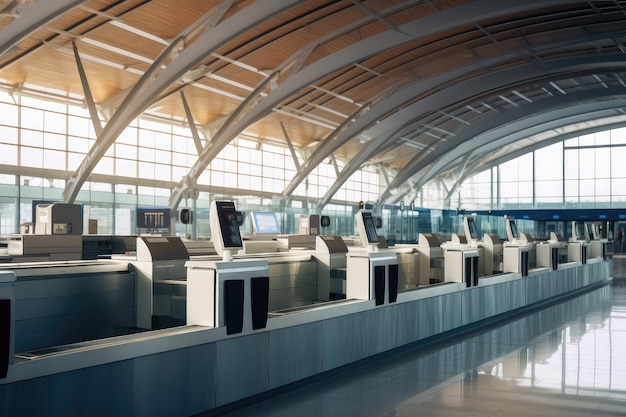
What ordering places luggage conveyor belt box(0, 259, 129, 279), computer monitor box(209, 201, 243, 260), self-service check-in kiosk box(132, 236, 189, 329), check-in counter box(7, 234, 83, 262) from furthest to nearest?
check-in counter box(7, 234, 83, 262) < self-service check-in kiosk box(132, 236, 189, 329) < computer monitor box(209, 201, 243, 260) < luggage conveyor belt box(0, 259, 129, 279)

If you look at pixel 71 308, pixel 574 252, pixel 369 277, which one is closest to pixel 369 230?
pixel 369 277

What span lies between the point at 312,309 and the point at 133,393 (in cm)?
293

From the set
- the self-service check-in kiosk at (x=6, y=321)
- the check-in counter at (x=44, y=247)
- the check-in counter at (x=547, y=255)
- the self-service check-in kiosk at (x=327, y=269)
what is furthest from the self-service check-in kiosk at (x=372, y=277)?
the check-in counter at (x=547, y=255)

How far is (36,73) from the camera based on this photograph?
98.9 ft

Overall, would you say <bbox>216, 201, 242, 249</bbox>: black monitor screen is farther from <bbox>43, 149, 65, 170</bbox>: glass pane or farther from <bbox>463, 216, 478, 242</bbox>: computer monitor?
<bbox>43, 149, 65, 170</bbox>: glass pane

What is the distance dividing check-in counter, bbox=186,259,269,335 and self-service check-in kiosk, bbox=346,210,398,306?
7.97 feet

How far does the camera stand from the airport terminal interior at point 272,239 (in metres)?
6.61

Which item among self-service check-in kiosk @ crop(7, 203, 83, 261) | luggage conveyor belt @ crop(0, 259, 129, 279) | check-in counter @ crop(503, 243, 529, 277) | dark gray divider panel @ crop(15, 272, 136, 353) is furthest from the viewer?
check-in counter @ crop(503, 243, 529, 277)

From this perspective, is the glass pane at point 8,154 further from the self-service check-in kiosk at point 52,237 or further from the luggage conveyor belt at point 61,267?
the luggage conveyor belt at point 61,267

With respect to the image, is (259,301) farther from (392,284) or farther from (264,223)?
(264,223)

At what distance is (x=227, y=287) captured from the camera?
672 centimetres

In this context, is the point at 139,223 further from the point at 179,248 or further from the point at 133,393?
the point at 133,393

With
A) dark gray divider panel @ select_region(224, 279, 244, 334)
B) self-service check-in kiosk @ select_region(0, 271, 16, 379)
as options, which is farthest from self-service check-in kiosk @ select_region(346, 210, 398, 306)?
self-service check-in kiosk @ select_region(0, 271, 16, 379)

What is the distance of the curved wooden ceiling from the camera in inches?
1048
